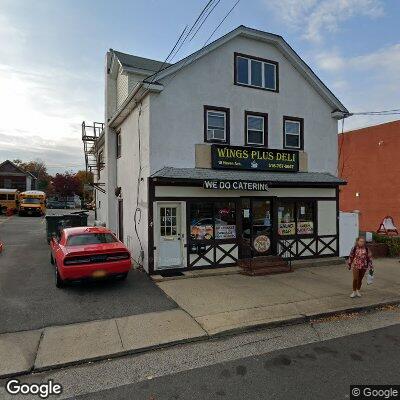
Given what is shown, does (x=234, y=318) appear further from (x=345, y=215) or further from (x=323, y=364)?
(x=345, y=215)

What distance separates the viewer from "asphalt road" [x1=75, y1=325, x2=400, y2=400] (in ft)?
14.1

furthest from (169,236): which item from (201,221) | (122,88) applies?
(122,88)

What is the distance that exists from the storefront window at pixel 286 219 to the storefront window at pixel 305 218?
27 cm

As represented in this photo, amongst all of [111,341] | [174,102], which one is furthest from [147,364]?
[174,102]

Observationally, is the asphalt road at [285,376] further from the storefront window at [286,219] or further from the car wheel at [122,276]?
the storefront window at [286,219]

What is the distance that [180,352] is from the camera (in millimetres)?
5566

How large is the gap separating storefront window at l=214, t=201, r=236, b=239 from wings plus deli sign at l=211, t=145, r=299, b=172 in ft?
4.45

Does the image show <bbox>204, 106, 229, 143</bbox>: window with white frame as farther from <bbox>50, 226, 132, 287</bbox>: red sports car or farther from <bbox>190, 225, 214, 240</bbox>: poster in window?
<bbox>50, 226, 132, 287</bbox>: red sports car

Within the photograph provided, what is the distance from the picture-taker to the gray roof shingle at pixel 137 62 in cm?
1426

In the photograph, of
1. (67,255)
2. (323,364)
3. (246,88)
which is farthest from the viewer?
(246,88)

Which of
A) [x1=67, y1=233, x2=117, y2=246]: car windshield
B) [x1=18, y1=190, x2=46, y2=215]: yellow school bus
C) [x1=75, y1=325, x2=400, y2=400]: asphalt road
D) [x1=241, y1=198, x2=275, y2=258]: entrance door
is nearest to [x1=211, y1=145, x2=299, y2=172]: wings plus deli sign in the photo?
[x1=241, y1=198, x2=275, y2=258]: entrance door

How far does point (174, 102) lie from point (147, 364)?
814 centimetres

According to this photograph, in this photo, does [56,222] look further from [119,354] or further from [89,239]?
[119,354]

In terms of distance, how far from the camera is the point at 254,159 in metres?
12.1
